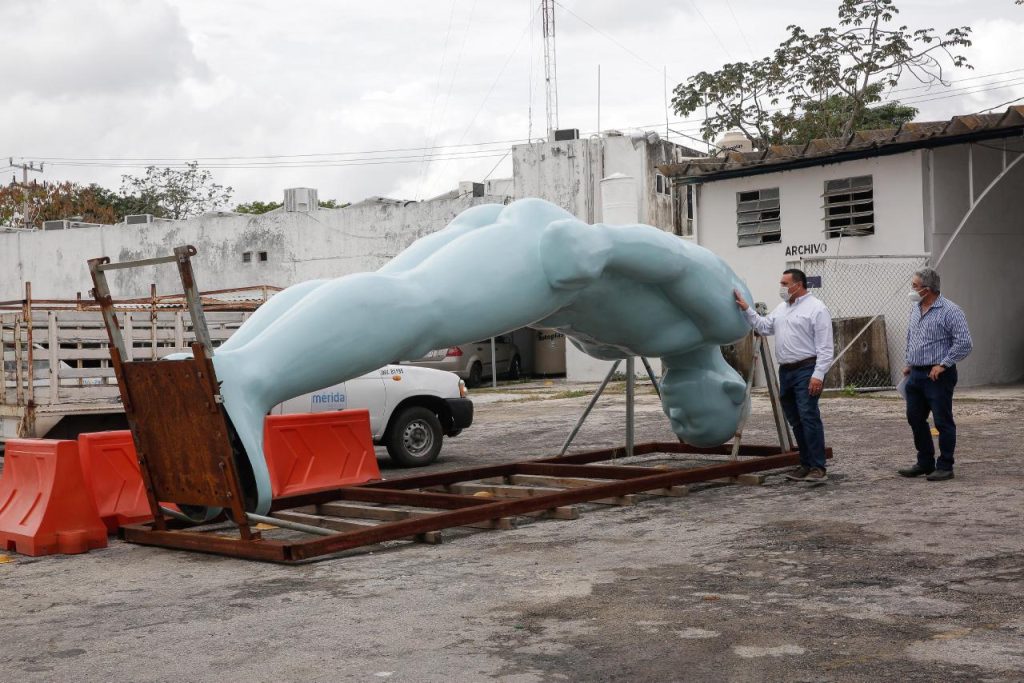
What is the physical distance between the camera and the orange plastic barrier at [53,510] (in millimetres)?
7664

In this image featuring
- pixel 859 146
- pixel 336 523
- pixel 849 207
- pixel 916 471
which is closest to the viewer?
pixel 336 523

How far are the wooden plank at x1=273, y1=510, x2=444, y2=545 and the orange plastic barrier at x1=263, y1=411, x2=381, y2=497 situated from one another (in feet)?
4.55

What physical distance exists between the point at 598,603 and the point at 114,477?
4446 mm

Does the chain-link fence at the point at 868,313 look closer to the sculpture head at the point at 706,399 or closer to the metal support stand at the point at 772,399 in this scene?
the metal support stand at the point at 772,399

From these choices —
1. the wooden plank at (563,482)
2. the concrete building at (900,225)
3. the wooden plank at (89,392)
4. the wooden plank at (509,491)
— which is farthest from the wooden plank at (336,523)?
the concrete building at (900,225)

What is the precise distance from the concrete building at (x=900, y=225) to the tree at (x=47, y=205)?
37.6 m

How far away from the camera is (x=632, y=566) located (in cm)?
652

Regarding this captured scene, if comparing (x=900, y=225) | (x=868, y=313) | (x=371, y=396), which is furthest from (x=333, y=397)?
(x=900, y=225)

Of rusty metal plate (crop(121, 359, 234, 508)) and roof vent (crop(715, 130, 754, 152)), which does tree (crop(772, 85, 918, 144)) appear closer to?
roof vent (crop(715, 130, 754, 152))

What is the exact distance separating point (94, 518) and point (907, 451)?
7661 millimetres

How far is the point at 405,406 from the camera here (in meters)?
13.1

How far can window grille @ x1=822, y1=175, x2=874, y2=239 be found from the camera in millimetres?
20891

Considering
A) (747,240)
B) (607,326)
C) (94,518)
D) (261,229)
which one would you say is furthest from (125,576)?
(261,229)

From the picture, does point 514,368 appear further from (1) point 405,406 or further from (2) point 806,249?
(1) point 405,406
